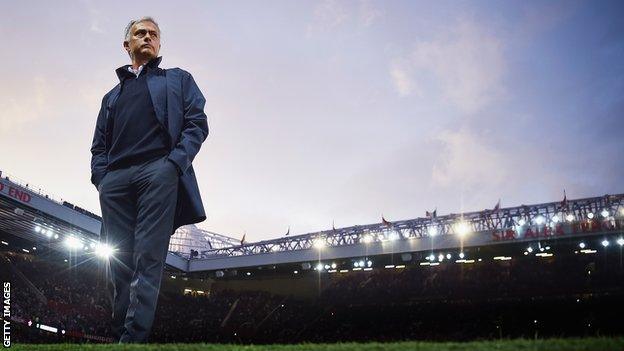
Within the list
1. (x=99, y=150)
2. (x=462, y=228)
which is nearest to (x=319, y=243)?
(x=462, y=228)

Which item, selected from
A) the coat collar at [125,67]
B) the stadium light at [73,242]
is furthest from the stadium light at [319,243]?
the coat collar at [125,67]

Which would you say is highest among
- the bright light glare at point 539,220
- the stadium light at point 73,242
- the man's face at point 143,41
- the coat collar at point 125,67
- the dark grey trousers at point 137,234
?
the bright light glare at point 539,220

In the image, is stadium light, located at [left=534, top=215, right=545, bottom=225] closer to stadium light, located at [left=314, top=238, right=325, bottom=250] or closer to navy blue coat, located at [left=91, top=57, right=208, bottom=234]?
stadium light, located at [left=314, top=238, right=325, bottom=250]

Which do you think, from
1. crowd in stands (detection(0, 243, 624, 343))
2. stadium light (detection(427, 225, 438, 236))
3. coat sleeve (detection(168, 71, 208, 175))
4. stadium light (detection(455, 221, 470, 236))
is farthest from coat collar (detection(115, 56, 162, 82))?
stadium light (detection(427, 225, 438, 236))

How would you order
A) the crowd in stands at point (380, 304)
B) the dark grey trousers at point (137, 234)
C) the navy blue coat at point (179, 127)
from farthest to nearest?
the crowd in stands at point (380, 304)
the navy blue coat at point (179, 127)
the dark grey trousers at point (137, 234)

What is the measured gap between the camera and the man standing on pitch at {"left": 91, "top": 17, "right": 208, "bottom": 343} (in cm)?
→ 336

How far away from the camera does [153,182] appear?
3.44m

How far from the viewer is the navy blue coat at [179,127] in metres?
3.61

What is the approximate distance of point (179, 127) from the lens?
369 cm

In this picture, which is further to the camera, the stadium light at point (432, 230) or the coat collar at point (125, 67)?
the stadium light at point (432, 230)

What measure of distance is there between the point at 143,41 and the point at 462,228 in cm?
2440

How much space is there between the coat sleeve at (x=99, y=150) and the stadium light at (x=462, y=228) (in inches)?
951

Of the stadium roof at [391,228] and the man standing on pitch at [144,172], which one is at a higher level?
the stadium roof at [391,228]

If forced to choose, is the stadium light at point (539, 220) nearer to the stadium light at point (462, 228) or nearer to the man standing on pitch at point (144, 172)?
the stadium light at point (462, 228)
